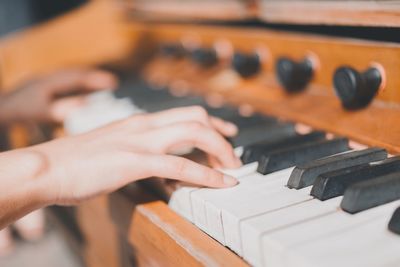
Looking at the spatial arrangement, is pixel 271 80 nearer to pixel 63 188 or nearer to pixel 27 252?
pixel 63 188

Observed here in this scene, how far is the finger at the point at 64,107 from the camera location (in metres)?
1.47

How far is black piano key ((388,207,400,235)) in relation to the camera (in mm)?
573

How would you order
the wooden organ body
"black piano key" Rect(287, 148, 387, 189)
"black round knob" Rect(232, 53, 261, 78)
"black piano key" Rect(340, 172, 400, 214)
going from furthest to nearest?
"black round knob" Rect(232, 53, 261, 78), the wooden organ body, "black piano key" Rect(287, 148, 387, 189), "black piano key" Rect(340, 172, 400, 214)

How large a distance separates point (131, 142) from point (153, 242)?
0.17 metres

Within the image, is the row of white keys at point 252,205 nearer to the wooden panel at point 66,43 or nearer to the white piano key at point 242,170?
the white piano key at point 242,170

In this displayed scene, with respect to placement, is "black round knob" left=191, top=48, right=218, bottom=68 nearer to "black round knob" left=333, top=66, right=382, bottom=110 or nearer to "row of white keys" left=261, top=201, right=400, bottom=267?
"black round knob" left=333, top=66, right=382, bottom=110

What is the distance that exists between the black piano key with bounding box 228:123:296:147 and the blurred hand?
0.66m

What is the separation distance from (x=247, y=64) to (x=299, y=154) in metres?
0.48

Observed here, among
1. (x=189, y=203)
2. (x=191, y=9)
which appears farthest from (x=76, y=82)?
(x=189, y=203)

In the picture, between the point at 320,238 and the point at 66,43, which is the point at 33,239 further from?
the point at 320,238

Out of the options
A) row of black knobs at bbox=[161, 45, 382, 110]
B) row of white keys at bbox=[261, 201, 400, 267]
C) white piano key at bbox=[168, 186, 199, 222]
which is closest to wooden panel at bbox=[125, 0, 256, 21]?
row of black knobs at bbox=[161, 45, 382, 110]

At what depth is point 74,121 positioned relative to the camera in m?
1.35

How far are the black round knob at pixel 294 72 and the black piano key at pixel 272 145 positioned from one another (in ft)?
0.62

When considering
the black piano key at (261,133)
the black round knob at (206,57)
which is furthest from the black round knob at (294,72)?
the black round knob at (206,57)
